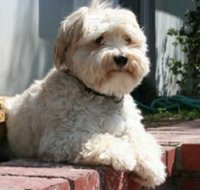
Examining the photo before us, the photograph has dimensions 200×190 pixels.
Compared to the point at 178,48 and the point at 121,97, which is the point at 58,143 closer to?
the point at 121,97

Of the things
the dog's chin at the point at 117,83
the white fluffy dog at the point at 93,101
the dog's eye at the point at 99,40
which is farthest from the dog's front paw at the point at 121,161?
the dog's eye at the point at 99,40

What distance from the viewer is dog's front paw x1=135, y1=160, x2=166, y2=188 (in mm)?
3475

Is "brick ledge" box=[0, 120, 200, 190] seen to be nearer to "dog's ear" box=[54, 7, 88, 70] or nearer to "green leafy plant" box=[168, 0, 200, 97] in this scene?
"dog's ear" box=[54, 7, 88, 70]

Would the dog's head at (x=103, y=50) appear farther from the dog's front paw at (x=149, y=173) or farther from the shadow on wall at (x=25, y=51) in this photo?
the shadow on wall at (x=25, y=51)

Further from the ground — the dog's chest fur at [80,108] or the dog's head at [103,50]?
the dog's head at [103,50]

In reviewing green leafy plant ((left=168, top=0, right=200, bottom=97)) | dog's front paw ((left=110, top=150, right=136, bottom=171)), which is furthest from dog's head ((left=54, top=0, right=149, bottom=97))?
green leafy plant ((left=168, top=0, right=200, bottom=97))

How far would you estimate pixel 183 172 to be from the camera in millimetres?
4203

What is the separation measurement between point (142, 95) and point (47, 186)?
18.5 feet

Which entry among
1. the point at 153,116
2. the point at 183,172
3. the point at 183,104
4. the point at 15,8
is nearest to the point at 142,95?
the point at 183,104

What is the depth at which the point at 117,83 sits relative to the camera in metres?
3.59

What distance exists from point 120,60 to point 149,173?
0.60m

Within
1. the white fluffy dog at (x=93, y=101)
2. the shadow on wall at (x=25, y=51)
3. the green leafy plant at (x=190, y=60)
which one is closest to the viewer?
the white fluffy dog at (x=93, y=101)

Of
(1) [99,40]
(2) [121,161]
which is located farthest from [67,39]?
(2) [121,161]

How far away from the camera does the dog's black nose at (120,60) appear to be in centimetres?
351
